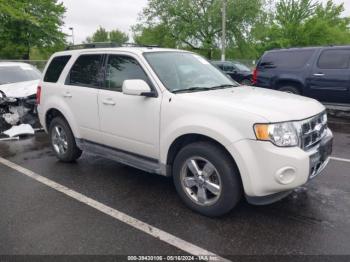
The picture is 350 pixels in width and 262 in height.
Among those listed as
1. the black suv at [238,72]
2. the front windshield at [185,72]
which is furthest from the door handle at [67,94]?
the black suv at [238,72]

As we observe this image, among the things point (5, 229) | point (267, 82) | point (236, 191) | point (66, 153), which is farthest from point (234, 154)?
point (267, 82)

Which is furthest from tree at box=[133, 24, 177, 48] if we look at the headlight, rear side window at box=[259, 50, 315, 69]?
the headlight

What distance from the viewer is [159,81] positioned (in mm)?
4051

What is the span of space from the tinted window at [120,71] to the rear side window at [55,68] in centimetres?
111

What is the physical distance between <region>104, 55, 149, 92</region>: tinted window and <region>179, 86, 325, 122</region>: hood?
0.79 metres

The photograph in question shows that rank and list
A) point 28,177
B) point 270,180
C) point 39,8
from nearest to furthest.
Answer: point 270,180, point 28,177, point 39,8

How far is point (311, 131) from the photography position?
353 cm

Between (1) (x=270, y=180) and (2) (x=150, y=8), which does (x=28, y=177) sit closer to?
(1) (x=270, y=180)

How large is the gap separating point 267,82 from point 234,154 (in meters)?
7.31

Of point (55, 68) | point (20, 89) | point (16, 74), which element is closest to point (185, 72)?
point (55, 68)

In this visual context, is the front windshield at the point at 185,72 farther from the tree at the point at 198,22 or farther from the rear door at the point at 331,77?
the tree at the point at 198,22

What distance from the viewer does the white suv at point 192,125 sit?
3258mm

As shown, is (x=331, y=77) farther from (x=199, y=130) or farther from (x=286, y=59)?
(x=199, y=130)

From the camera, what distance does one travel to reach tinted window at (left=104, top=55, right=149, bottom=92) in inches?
171
